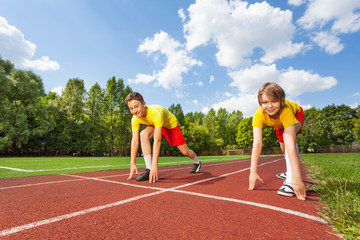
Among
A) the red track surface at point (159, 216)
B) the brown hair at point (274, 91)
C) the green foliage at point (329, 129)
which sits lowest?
the red track surface at point (159, 216)

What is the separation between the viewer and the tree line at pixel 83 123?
25.8 meters

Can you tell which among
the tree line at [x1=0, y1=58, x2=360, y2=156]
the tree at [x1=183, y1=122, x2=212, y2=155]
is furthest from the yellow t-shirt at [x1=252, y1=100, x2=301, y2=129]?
the tree at [x1=183, y1=122, x2=212, y2=155]

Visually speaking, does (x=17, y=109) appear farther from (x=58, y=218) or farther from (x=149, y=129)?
(x=58, y=218)

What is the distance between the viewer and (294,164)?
261cm

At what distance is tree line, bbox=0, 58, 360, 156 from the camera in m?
25.8

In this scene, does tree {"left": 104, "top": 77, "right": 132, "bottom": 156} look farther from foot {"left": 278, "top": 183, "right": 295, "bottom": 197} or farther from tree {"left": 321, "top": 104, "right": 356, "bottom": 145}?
tree {"left": 321, "top": 104, "right": 356, "bottom": 145}

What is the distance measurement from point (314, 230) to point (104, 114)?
128ft

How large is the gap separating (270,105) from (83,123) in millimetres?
38858

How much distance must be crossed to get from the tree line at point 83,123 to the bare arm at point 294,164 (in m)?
30.8

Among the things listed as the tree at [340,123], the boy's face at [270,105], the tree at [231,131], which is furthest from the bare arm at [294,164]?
the tree at [340,123]

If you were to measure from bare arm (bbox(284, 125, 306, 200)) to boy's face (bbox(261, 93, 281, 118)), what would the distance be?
0.36 m

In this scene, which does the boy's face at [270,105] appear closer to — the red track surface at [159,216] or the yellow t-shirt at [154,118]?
the red track surface at [159,216]

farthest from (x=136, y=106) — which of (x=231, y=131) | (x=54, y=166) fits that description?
(x=231, y=131)

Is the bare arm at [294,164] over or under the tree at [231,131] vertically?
under
